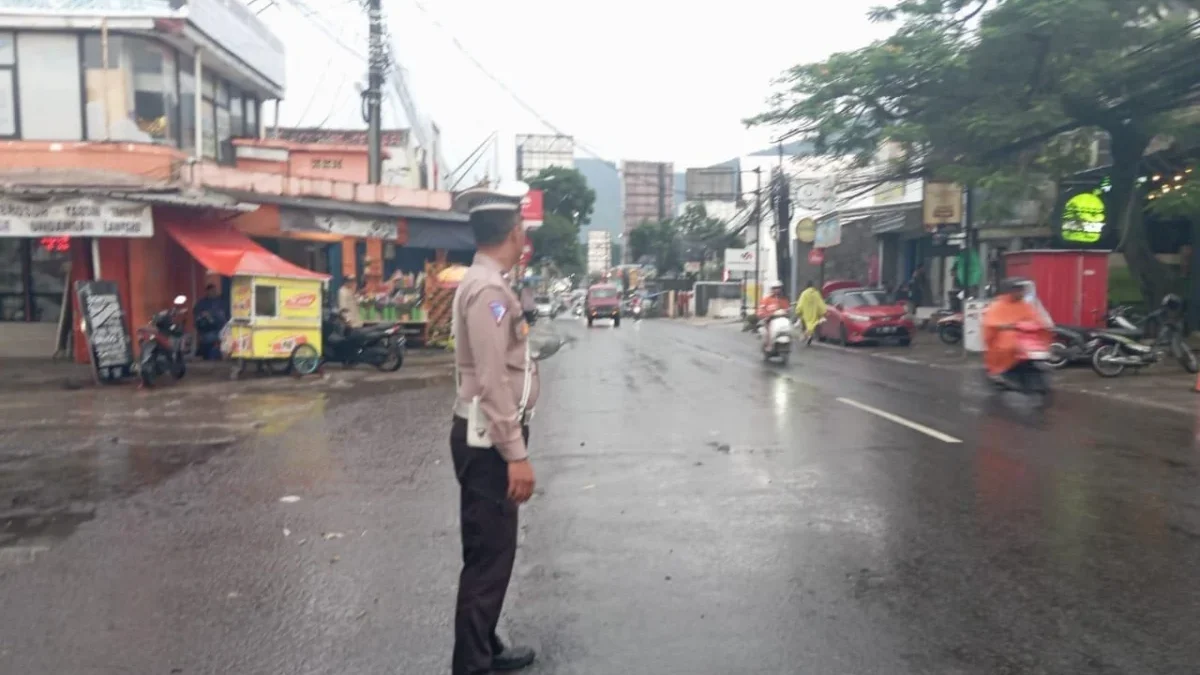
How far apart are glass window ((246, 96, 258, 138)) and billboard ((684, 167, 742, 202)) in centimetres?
3128

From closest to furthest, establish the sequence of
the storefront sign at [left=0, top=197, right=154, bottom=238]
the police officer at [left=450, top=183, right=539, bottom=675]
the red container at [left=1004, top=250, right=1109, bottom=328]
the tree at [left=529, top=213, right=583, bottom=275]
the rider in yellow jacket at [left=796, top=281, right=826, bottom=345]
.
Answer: the police officer at [left=450, top=183, right=539, bottom=675] < the storefront sign at [left=0, top=197, right=154, bottom=238] < the red container at [left=1004, top=250, right=1109, bottom=328] < the rider in yellow jacket at [left=796, top=281, right=826, bottom=345] < the tree at [left=529, top=213, right=583, bottom=275]

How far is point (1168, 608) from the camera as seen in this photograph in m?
→ 4.88

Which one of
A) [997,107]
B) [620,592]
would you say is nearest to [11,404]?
[620,592]

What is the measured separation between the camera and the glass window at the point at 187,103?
20.1 meters

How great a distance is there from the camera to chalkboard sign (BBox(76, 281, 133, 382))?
15.6 meters

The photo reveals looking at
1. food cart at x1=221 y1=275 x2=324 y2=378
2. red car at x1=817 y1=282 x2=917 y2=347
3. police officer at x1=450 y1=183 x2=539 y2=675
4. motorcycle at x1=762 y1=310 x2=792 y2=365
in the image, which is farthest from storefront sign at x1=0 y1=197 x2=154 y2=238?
red car at x1=817 y1=282 x2=917 y2=347

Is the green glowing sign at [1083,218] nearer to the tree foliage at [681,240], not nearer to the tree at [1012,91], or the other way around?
the tree at [1012,91]

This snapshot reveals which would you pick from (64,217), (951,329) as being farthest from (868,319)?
(64,217)

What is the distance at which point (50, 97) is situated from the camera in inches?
733

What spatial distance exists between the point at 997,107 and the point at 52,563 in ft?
58.4

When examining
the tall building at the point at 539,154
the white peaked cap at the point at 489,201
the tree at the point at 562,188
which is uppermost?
the tall building at the point at 539,154

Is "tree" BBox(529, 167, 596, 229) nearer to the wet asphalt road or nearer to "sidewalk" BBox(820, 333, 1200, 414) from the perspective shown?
"sidewalk" BBox(820, 333, 1200, 414)

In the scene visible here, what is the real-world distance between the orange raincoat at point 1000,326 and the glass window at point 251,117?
60.8 feet

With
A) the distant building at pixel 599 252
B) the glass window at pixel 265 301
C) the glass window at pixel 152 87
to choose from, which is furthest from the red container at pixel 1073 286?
the distant building at pixel 599 252
